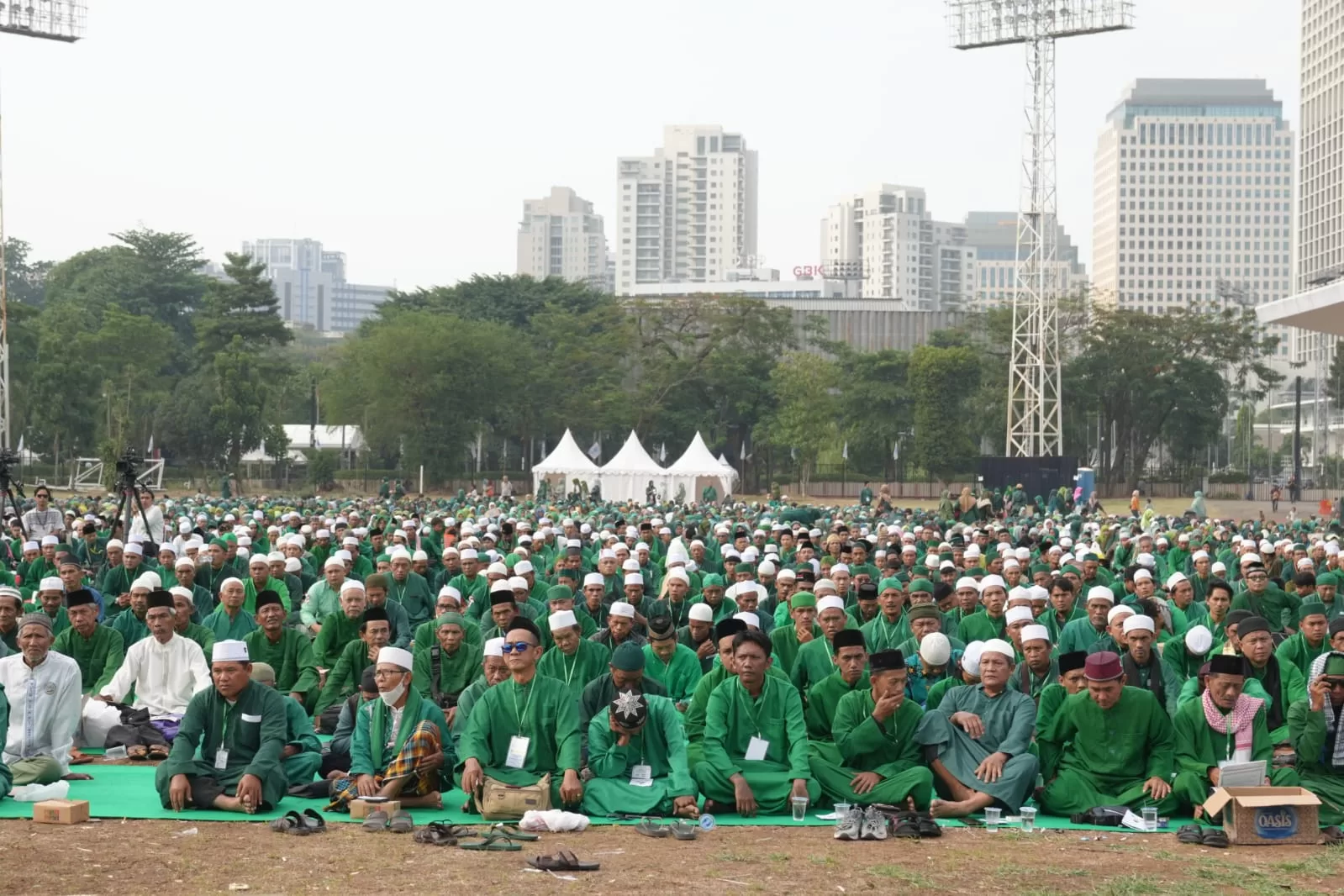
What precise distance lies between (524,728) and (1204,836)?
127 inches

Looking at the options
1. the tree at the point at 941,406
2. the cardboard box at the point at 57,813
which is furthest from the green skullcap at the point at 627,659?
the tree at the point at 941,406

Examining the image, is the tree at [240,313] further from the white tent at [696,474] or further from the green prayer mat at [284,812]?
the green prayer mat at [284,812]

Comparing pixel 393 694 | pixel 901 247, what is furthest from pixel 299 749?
pixel 901 247

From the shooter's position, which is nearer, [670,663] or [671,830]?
[671,830]

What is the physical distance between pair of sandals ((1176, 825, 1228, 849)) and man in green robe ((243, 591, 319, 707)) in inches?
227

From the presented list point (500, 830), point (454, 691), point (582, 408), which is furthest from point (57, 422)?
point (500, 830)

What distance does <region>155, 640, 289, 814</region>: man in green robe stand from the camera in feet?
28.2

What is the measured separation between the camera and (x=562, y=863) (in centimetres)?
734

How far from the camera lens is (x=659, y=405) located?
2399 inches

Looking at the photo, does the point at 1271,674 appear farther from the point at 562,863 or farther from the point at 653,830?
the point at 562,863

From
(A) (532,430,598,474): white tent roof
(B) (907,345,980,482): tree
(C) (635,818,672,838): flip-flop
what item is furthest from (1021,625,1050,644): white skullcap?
(B) (907,345,980,482): tree

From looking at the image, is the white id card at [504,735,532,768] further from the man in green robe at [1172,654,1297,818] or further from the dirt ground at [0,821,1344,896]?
the man in green robe at [1172,654,1297,818]

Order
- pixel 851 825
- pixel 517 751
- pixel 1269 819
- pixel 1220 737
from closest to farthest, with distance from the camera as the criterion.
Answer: pixel 1269 819, pixel 851 825, pixel 517 751, pixel 1220 737

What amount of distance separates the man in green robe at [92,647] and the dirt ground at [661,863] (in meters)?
3.27
